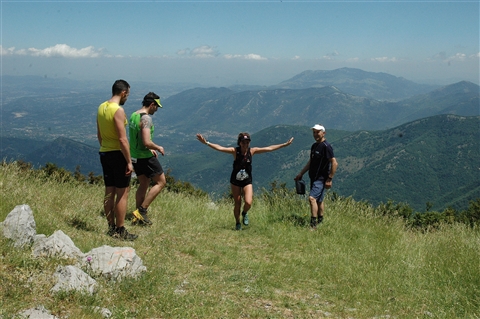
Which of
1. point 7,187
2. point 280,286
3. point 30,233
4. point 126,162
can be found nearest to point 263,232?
point 280,286

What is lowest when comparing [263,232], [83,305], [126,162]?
[263,232]

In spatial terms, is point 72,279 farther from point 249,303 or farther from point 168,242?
point 168,242

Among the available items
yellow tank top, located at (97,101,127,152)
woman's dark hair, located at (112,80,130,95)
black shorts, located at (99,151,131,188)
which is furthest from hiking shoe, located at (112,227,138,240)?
woman's dark hair, located at (112,80,130,95)

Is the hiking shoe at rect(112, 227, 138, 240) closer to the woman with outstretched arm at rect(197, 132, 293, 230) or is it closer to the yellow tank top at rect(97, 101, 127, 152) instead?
the yellow tank top at rect(97, 101, 127, 152)

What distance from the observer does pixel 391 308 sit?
13.8ft

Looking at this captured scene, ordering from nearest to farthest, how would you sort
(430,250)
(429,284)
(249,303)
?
(249,303)
(429,284)
(430,250)

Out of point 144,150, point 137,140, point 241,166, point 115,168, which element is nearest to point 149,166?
point 144,150

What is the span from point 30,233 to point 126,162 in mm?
1590

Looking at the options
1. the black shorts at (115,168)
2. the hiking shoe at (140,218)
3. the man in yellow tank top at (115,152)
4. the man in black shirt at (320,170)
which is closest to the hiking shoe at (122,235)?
the man in yellow tank top at (115,152)

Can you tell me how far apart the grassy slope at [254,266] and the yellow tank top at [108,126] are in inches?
50.8

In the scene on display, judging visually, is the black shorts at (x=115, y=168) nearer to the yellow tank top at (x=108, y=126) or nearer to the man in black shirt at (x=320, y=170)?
the yellow tank top at (x=108, y=126)

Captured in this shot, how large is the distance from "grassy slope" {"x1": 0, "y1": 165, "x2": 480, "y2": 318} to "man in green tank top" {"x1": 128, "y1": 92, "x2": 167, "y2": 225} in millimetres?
441

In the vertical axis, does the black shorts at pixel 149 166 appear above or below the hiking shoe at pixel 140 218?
above

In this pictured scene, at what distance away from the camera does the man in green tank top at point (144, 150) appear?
6383 millimetres
